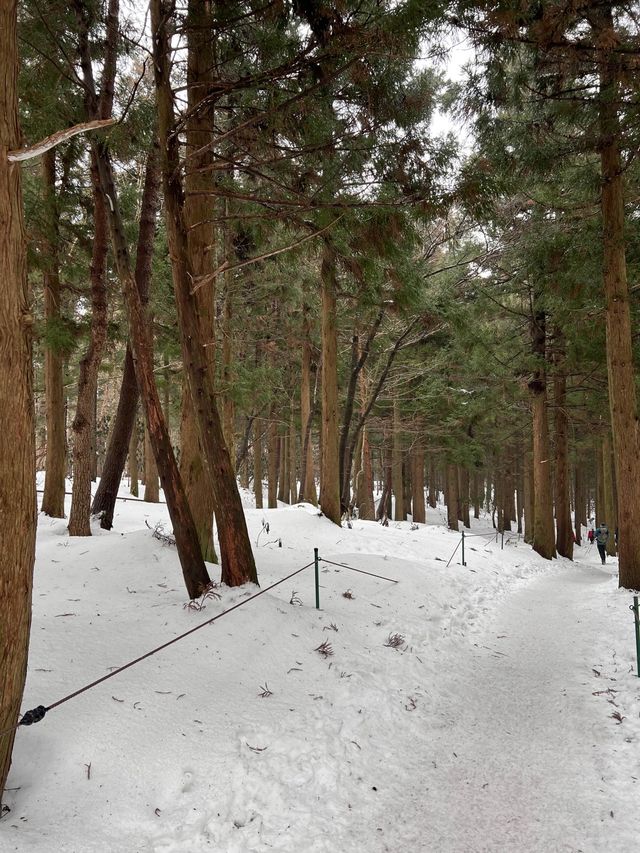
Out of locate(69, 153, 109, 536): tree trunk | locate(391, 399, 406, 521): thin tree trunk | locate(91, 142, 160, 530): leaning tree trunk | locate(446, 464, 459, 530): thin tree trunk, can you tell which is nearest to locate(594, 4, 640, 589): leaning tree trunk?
locate(91, 142, 160, 530): leaning tree trunk

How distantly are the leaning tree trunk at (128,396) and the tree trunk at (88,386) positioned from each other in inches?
24.0

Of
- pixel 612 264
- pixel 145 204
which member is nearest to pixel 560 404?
pixel 612 264

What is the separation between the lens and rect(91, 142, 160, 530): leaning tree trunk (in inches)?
344

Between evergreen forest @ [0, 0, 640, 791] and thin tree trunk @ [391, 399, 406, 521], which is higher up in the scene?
evergreen forest @ [0, 0, 640, 791]

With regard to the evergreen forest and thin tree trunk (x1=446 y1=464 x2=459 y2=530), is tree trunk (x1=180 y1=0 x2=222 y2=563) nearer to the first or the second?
the evergreen forest

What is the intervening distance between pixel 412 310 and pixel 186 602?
8873 mm

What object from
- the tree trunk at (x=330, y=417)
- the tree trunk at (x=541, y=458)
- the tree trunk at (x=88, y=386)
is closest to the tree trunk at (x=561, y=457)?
the tree trunk at (x=541, y=458)

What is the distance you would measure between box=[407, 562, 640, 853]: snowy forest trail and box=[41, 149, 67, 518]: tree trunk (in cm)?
822

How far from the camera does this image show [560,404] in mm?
16250

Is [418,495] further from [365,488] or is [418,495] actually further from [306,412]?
[306,412]

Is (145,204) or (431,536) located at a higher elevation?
(145,204)

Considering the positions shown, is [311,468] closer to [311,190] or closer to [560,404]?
[560,404]

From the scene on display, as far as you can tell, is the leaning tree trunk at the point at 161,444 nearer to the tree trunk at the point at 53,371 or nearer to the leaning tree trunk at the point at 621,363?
the tree trunk at the point at 53,371

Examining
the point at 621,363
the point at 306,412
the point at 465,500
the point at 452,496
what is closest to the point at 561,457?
the point at 621,363
